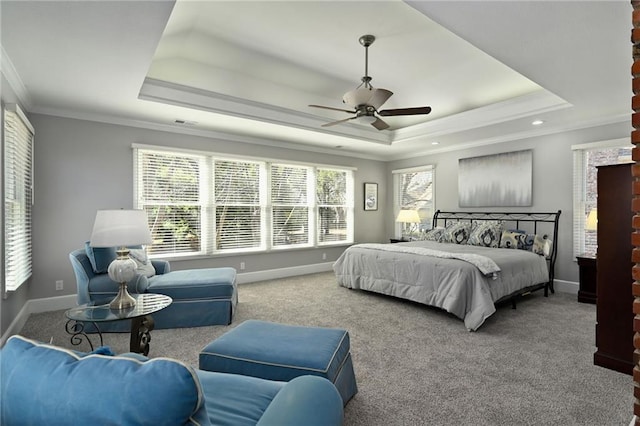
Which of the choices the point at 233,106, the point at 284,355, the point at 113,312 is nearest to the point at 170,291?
the point at 113,312

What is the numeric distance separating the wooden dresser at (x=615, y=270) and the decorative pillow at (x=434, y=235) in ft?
9.83

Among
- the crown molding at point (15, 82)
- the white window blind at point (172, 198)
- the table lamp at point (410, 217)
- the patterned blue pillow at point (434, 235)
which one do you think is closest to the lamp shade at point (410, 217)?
the table lamp at point (410, 217)

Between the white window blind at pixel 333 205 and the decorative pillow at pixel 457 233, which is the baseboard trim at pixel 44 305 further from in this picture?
the decorative pillow at pixel 457 233

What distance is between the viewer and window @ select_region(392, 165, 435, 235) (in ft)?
22.4

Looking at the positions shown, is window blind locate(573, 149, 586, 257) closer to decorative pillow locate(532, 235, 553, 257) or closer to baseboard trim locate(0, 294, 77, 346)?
decorative pillow locate(532, 235, 553, 257)

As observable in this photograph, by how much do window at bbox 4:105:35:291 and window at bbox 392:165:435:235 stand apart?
6085 millimetres

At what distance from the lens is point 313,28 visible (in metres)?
3.32

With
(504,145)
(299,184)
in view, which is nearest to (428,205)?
(504,145)

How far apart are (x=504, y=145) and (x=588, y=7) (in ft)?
12.4

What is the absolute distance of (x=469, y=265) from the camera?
12.1 feet

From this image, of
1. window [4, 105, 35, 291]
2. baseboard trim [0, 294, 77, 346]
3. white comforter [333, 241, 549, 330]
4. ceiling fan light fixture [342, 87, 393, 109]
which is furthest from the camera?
baseboard trim [0, 294, 77, 346]

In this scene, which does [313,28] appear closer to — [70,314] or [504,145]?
[70,314]

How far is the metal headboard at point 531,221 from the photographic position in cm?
496

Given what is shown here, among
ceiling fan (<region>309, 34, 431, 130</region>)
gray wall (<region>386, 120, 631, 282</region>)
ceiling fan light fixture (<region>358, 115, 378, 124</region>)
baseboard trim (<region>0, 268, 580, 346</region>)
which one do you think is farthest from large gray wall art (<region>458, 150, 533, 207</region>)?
ceiling fan light fixture (<region>358, 115, 378, 124</region>)
